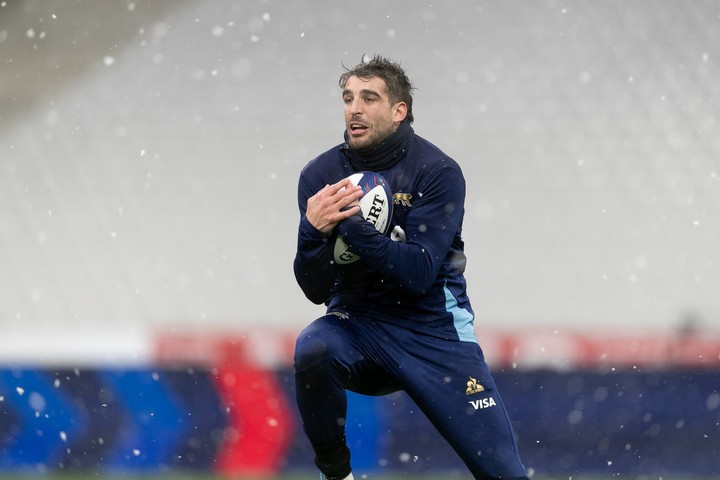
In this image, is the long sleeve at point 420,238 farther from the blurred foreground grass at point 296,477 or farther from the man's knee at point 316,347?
the blurred foreground grass at point 296,477

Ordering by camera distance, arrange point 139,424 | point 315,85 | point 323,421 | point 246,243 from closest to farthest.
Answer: point 323,421 < point 139,424 < point 246,243 < point 315,85

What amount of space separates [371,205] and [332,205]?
20 centimetres

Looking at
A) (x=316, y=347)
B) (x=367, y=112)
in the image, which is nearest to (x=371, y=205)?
(x=367, y=112)

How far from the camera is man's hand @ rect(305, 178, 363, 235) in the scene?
12.8ft

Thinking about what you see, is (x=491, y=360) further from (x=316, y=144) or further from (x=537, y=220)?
(x=316, y=144)

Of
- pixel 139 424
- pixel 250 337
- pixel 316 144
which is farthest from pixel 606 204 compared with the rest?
pixel 139 424

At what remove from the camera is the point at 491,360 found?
26.9ft

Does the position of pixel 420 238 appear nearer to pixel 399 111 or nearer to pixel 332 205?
pixel 332 205

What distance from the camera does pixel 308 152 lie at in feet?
37.7

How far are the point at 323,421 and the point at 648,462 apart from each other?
451 cm

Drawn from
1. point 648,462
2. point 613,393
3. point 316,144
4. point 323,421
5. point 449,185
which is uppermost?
point 316,144

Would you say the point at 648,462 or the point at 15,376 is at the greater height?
the point at 15,376

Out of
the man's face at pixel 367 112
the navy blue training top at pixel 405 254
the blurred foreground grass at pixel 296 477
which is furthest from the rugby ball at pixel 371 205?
the blurred foreground grass at pixel 296 477

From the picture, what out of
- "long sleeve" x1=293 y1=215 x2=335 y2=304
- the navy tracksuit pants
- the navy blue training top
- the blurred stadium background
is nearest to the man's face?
the navy blue training top
